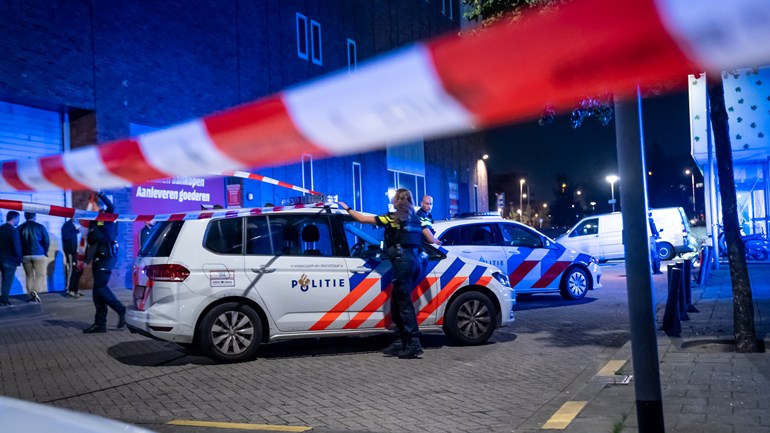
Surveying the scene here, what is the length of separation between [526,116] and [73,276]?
49.0 feet

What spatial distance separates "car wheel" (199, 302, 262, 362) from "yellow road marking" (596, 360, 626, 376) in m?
3.65

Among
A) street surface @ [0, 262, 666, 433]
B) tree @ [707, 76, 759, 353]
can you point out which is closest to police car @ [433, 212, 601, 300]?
street surface @ [0, 262, 666, 433]

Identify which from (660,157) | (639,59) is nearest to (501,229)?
(639,59)

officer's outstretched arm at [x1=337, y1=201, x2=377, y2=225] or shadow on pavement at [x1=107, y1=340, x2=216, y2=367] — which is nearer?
officer's outstretched arm at [x1=337, y1=201, x2=377, y2=225]

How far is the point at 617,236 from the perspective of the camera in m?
23.5

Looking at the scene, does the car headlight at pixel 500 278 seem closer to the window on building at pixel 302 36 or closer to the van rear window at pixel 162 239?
the van rear window at pixel 162 239

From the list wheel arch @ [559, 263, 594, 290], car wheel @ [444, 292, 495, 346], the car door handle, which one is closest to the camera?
the car door handle

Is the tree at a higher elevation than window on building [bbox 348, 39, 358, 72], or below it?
Answer: below

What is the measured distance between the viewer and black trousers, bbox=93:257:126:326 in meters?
9.96

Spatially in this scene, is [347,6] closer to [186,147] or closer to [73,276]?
[73,276]

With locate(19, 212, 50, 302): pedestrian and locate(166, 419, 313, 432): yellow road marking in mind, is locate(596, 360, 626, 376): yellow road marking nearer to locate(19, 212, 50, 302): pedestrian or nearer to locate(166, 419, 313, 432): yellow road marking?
locate(166, 419, 313, 432): yellow road marking

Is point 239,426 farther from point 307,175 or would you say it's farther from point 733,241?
point 307,175

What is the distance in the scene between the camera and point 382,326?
816 cm

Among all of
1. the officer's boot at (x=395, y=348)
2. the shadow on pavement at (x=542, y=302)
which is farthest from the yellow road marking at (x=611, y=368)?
the shadow on pavement at (x=542, y=302)
